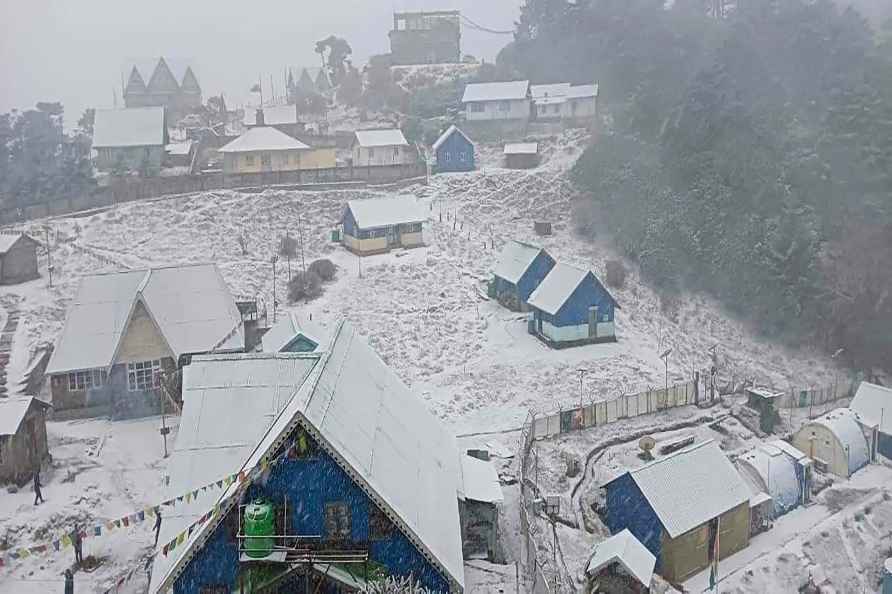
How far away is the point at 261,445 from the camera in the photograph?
16.0 meters

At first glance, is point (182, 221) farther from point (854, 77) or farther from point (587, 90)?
point (854, 77)

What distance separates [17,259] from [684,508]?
3588cm

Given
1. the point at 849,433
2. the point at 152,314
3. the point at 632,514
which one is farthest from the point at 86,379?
the point at 849,433

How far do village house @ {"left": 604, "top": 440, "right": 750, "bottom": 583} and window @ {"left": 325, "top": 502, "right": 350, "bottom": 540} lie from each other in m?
11.1

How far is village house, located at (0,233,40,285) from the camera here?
42469 millimetres

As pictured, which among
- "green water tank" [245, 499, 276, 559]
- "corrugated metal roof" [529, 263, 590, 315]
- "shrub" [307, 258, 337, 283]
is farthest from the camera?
"shrub" [307, 258, 337, 283]

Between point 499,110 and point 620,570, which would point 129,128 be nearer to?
point 499,110

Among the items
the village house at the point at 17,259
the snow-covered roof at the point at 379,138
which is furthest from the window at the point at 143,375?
the snow-covered roof at the point at 379,138

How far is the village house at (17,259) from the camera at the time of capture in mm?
42469

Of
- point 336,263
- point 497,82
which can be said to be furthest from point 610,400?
point 497,82

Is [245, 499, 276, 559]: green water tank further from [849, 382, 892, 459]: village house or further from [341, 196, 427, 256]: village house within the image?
[341, 196, 427, 256]: village house

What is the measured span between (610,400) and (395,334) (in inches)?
436

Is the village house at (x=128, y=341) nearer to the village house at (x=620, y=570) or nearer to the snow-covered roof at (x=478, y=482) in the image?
the snow-covered roof at (x=478, y=482)

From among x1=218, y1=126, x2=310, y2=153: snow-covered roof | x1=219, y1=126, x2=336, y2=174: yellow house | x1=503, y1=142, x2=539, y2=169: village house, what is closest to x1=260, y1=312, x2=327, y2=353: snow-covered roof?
x1=219, y1=126, x2=336, y2=174: yellow house
